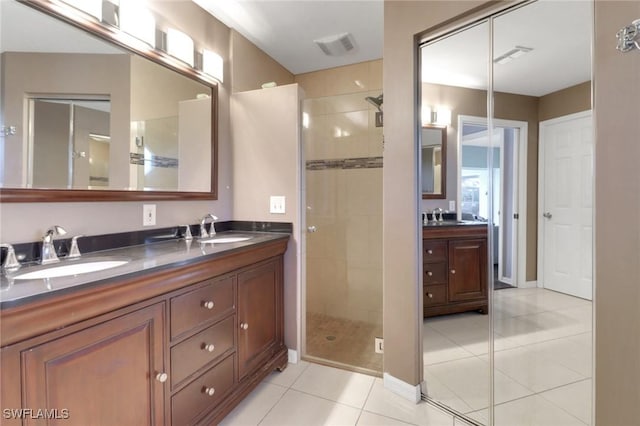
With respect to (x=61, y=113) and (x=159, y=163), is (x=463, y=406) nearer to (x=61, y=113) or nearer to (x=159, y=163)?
(x=159, y=163)

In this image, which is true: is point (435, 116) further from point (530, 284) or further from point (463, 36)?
point (530, 284)

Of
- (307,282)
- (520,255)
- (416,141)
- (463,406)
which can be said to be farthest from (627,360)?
(307,282)

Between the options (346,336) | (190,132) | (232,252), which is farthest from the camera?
(346,336)

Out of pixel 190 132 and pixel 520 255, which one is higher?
pixel 190 132

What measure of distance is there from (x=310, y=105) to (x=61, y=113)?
161 cm

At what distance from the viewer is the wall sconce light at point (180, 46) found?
73.0 inches

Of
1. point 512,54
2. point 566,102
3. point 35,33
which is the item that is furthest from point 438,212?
point 35,33

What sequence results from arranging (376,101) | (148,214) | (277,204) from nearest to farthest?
1. (148,214)
2. (277,204)
3. (376,101)

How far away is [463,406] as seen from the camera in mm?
1648

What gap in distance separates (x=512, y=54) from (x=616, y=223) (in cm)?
102

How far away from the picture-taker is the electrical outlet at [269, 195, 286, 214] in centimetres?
220

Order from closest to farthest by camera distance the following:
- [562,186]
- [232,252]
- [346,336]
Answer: [562,186], [232,252], [346,336]

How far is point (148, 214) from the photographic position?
1.73 metres

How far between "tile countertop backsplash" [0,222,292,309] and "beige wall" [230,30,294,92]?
1.17m
